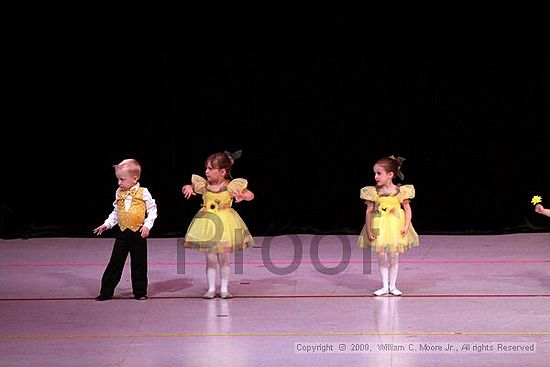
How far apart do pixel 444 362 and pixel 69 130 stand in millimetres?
5826

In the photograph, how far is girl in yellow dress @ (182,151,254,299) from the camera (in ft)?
21.9

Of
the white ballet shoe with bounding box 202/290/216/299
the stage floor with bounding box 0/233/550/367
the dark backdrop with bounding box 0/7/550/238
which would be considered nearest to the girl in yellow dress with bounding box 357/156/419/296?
the stage floor with bounding box 0/233/550/367

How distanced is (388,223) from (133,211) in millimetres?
1620

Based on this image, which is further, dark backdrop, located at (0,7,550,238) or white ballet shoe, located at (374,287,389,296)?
dark backdrop, located at (0,7,550,238)

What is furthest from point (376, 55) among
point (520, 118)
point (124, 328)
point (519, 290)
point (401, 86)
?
point (124, 328)

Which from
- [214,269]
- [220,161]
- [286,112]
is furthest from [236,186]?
[286,112]

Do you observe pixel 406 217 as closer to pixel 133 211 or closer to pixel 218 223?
pixel 218 223

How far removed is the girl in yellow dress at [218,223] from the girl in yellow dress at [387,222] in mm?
780

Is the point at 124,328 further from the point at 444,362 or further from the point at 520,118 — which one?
the point at 520,118

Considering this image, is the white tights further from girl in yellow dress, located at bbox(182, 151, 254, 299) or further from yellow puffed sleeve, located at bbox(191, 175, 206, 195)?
yellow puffed sleeve, located at bbox(191, 175, 206, 195)

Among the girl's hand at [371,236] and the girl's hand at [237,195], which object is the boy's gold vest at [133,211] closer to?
the girl's hand at [237,195]

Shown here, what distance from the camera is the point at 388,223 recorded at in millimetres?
6746

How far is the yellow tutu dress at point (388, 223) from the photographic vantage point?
22.0ft

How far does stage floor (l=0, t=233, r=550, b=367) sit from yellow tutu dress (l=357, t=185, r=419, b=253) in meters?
0.32
